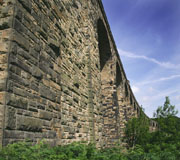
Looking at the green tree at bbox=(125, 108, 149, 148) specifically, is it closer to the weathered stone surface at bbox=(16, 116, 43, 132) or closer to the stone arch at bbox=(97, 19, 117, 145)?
the stone arch at bbox=(97, 19, 117, 145)

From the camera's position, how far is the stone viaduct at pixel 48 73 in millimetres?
3195

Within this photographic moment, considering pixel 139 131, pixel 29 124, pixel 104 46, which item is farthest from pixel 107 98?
pixel 29 124

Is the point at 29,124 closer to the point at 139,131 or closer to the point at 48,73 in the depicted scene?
the point at 48,73

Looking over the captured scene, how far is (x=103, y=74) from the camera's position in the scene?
1328cm

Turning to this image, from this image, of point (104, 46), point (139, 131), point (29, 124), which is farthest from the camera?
point (104, 46)

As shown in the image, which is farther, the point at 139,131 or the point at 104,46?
the point at 104,46

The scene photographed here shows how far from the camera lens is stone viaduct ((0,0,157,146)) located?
320 centimetres

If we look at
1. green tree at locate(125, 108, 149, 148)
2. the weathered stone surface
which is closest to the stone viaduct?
the weathered stone surface

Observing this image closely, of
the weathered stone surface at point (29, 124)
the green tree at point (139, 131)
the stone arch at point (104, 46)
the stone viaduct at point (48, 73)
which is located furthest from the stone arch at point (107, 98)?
the weathered stone surface at point (29, 124)

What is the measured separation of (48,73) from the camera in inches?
175

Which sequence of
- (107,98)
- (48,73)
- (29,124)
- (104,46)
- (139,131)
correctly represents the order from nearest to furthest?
(29,124), (48,73), (139,131), (107,98), (104,46)

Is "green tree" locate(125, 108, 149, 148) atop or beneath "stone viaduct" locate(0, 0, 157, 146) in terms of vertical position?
beneath

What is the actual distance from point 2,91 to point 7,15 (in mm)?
1311

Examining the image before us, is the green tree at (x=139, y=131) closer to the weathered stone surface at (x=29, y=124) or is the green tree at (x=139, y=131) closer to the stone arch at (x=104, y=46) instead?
the stone arch at (x=104, y=46)
